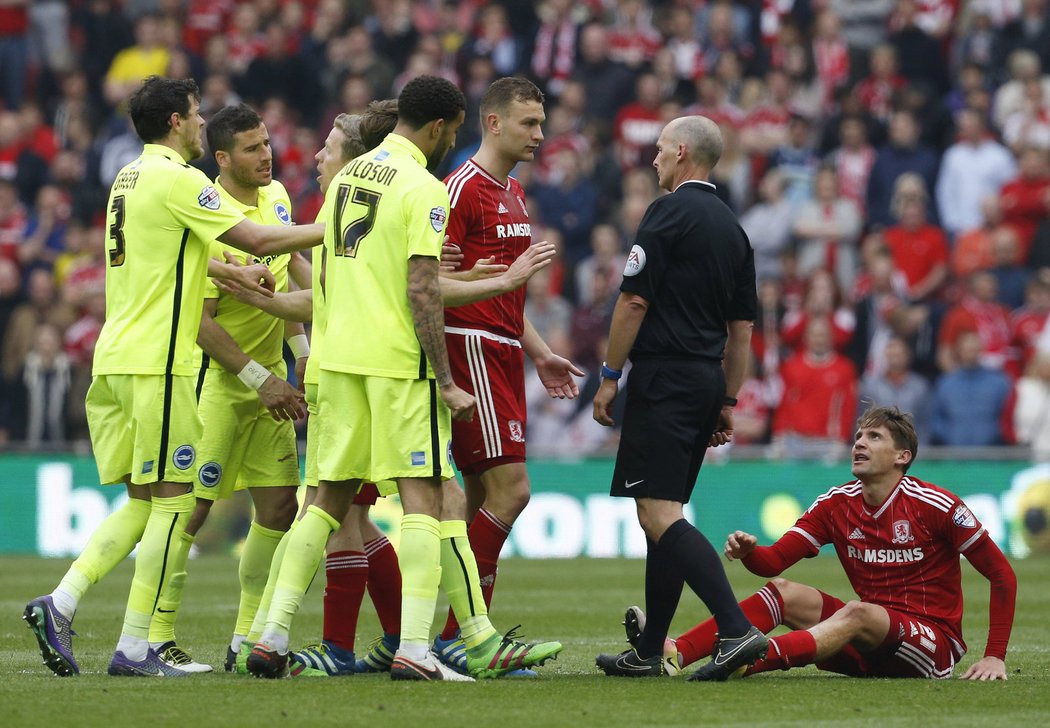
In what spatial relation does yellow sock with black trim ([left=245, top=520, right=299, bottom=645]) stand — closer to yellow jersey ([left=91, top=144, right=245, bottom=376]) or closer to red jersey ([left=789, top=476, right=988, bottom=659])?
yellow jersey ([left=91, top=144, right=245, bottom=376])

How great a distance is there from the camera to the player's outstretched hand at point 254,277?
782cm

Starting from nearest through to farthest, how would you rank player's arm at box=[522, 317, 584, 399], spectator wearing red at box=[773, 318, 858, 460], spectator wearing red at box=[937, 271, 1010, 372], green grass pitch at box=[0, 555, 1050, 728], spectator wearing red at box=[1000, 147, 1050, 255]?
1. green grass pitch at box=[0, 555, 1050, 728]
2. player's arm at box=[522, 317, 584, 399]
3. spectator wearing red at box=[773, 318, 858, 460]
4. spectator wearing red at box=[937, 271, 1010, 372]
5. spectator wearing red at box=[1000, 147, 1050, 255]

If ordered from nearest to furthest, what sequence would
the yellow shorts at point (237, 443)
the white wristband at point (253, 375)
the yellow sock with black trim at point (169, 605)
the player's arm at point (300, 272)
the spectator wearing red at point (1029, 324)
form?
the yellow sock with black trim at point (169, 605) < the white wristband at point (253, 375) < the yellow shorts at point (237, 443) < the player's arm at point (300, 272) < the spectator wearing red at point (1029, 324)

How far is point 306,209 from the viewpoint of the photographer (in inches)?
752

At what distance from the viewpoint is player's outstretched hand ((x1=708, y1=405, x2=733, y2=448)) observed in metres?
8.00

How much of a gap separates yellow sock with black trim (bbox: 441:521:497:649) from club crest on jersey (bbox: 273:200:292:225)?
75.0 inches

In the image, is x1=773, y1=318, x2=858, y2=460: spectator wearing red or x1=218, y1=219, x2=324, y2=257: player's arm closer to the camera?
x1=218, y1=219, x2=324, y2=257: player's arm

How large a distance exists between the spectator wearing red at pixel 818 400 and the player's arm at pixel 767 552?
8947 millimetres

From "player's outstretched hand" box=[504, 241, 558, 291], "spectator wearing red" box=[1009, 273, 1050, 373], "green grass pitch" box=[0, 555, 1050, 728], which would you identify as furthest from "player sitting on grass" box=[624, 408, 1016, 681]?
"spectator wearing red" box=[1009, 273, 1050, 373]

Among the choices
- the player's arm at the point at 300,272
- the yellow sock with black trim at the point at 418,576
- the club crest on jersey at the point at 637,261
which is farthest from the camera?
the player's arm at the point at 300,272

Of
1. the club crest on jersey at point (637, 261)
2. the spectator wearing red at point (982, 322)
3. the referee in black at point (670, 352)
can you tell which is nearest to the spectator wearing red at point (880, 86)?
the spectator wearing red at point (982, 322)

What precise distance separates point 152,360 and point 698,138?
264cm

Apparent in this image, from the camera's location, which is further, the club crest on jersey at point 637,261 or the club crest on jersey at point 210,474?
the club crest on jersey at point 210,474

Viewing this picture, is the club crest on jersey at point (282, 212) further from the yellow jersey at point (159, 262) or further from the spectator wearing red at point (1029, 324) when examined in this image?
the spectator wearing red at point (1029, 324)
